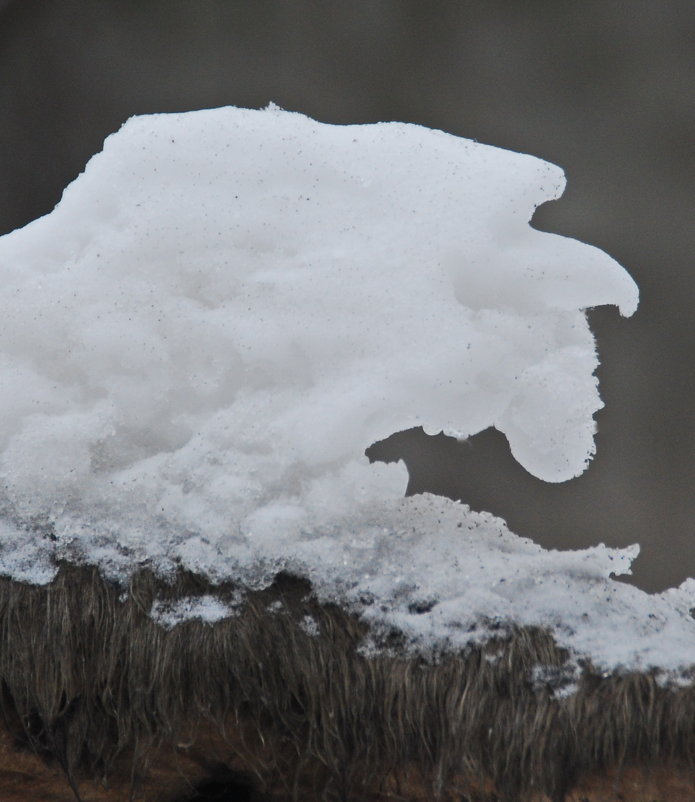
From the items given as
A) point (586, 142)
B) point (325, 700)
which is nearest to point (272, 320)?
point (325, 700)

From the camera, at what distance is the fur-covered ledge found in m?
0.55

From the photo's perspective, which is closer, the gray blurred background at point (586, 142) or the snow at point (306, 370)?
the snow at point (306, 370)

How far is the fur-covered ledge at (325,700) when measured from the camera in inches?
21.6

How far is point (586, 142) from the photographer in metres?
0.98

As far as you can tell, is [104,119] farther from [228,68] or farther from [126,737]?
[126,737]

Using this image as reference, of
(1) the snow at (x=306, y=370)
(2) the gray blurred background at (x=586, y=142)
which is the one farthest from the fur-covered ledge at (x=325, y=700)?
(2) the gray blurred background at (x=586, y=142)

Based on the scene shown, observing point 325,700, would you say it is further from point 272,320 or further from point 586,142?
point 586,142

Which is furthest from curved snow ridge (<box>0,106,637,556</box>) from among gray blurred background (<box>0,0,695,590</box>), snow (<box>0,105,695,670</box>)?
gray blurred background (<box>0,0,695,590</box>)

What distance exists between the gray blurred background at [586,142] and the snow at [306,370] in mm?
371

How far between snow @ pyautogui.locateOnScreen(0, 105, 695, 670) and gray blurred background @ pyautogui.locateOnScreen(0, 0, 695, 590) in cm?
37

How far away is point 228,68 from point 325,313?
0.65 m

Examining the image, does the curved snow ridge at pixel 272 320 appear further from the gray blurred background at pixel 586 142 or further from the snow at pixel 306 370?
the gray blurred background at pixel 586 142

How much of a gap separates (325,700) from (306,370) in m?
0.26

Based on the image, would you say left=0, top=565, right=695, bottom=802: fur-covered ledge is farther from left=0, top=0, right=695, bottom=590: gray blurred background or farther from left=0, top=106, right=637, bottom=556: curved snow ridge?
left=0, top=0, right=695, bottom=590: gray blurred background
